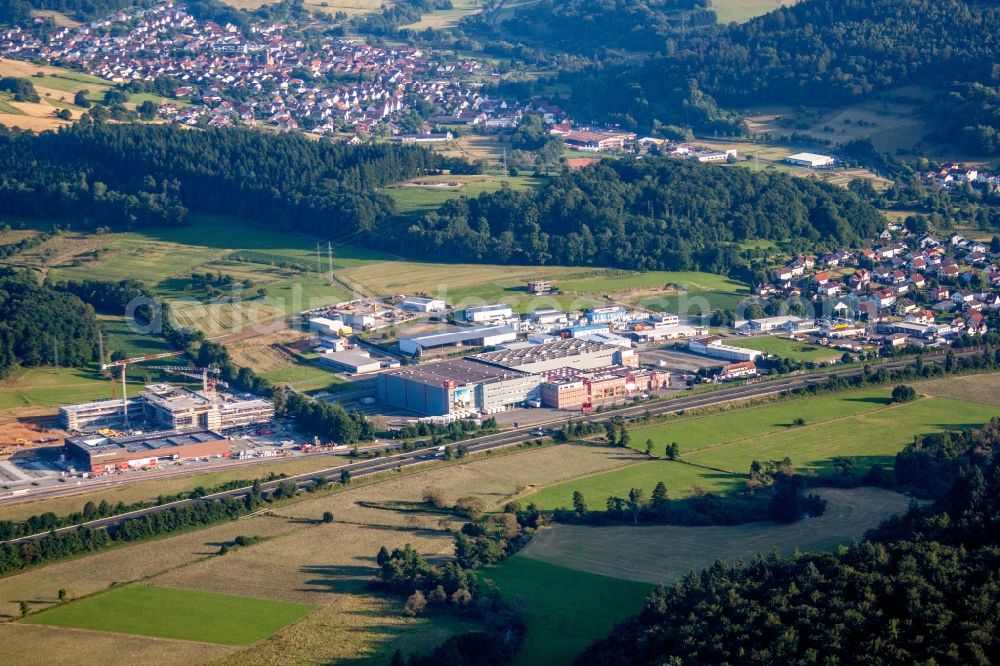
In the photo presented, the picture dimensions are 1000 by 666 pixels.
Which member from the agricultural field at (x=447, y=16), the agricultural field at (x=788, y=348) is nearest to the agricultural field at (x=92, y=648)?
the agricultural field at (x=788, y=348)

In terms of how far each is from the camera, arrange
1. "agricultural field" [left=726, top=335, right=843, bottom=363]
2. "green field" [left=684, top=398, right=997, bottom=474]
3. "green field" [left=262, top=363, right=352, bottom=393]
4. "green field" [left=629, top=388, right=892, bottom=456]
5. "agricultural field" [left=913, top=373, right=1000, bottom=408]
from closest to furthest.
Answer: "green field" [left=684, top=398, right=997, bottom=474] < "green field" [left=629, top=388, right=892, bottom=456] < "agricultural field" [left=913, top=373, right=1000, bottom=408] < "green field" [left=262, top=363, right=352, bottom=393] < "agricultural field" [left=726, top=335, right=843, bottom=363]

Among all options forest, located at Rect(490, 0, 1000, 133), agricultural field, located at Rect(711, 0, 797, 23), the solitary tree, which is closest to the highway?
the solitary tree

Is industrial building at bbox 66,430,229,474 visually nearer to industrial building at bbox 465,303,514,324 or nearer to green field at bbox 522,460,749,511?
green field at bbox 522,460,749,511

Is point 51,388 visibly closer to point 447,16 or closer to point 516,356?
point 516,356

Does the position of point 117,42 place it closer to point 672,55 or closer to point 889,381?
point 672,55

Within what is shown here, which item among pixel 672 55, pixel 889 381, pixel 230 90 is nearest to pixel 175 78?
pixel 230 90

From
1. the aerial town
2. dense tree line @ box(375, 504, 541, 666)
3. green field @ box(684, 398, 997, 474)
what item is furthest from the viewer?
green field @ box(684, 398, 997, 474)

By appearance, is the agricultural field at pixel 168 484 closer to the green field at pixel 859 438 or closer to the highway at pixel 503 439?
the highway at pixel 503 439
